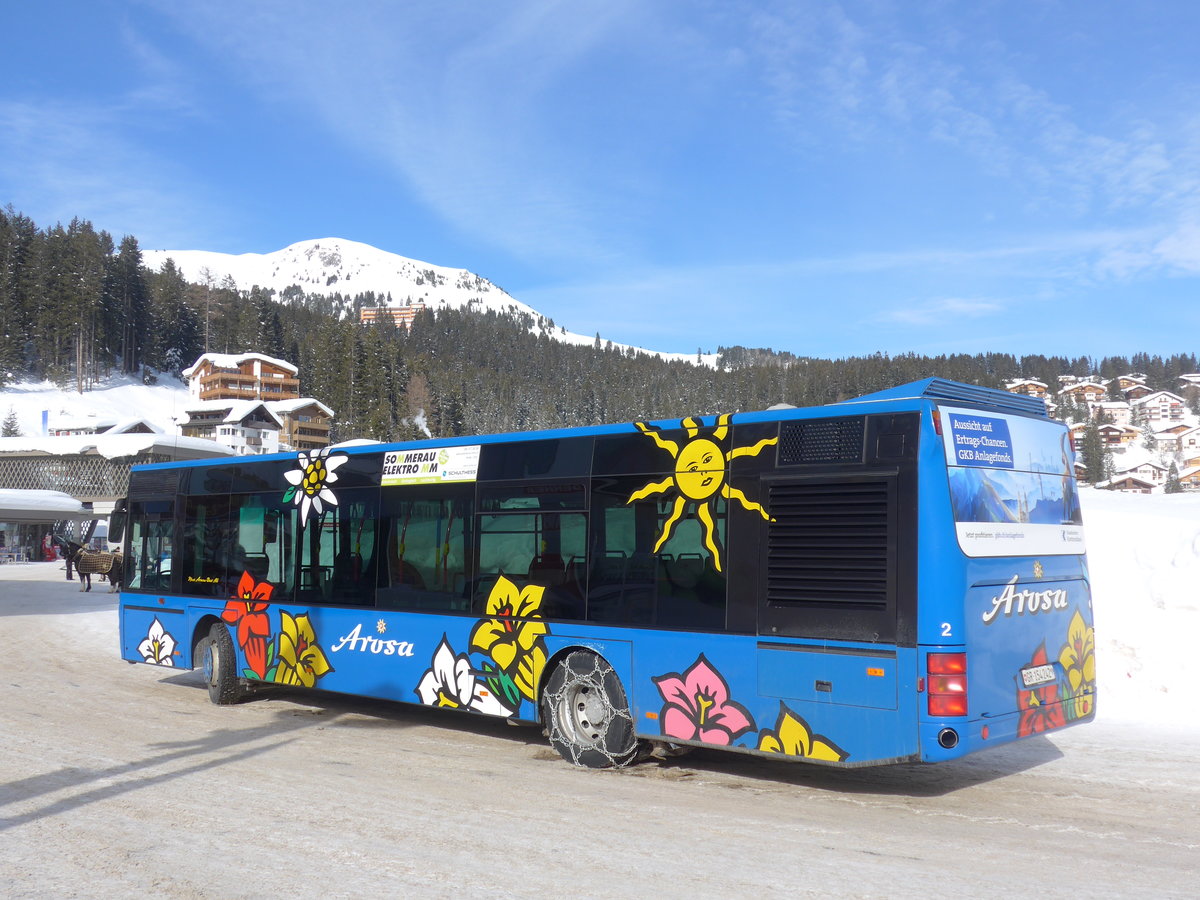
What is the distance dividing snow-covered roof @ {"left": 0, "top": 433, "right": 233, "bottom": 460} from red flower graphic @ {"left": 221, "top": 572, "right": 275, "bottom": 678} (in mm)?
60465

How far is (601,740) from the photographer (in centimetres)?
853

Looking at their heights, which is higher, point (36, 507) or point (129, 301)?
point (129, 301)

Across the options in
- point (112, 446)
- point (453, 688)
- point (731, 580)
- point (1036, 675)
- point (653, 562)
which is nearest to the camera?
point (1036, 675)

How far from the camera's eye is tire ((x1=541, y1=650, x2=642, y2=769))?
841cm

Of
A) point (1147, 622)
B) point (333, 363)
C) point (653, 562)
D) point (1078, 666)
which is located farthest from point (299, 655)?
point (333, 363)

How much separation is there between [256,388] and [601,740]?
135m

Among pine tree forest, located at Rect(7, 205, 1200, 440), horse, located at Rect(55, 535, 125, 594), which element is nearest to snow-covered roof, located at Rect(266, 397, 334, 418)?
pine tree forest, located at Rect(7, 205, 1200, 440)

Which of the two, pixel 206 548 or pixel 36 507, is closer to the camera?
pixel 206 548

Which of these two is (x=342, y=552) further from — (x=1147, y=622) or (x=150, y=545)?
(x=1147, y=622)

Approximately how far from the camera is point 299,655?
1142 cm

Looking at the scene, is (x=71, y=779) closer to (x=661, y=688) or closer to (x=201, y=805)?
(x=201, y=805)

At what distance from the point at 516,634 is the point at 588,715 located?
41.4 inches

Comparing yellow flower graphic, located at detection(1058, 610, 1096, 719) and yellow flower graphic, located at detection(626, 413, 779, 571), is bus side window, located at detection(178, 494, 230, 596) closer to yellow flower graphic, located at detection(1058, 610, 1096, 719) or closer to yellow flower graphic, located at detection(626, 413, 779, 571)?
yellow flower graphic, located at detection(626, 413, 779, 571)

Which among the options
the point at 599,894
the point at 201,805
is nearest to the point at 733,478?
the point at 599,894
